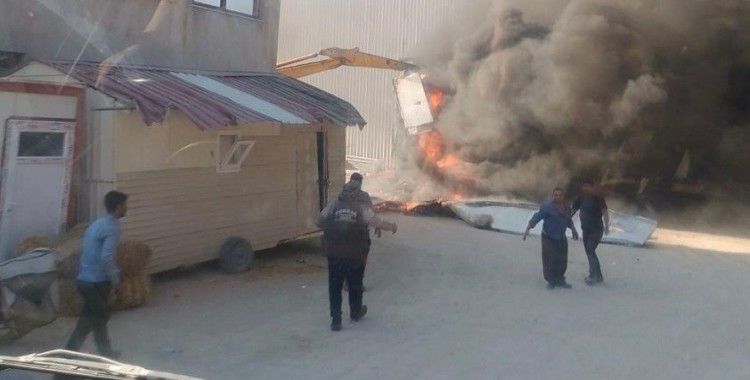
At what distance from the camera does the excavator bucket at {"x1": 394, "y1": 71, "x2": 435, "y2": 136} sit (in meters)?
21.2


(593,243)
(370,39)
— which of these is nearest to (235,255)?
(593,243)

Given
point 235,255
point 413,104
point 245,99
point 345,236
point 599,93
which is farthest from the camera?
point 413,104

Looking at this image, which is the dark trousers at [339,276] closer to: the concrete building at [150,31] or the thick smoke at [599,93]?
the concrete building at [150,31]

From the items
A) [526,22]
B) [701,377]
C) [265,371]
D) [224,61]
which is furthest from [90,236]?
[526,22]

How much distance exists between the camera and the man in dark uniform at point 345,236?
24.8ft

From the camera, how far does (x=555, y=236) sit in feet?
32.0

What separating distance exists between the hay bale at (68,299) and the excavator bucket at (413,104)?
551 inches

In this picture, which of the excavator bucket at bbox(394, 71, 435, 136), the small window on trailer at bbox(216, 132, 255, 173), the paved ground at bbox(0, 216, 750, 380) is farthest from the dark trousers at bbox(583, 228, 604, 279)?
the excavator bucket at bbox(394, 71, 435, 136)

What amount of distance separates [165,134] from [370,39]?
1701 cm

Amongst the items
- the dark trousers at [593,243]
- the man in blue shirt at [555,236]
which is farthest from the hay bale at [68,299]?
the dark trousers at [593,243]

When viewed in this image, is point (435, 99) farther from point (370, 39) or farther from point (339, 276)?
point (339, 276)

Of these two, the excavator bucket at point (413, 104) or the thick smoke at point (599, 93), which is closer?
the thick smoke at point (599, 93)

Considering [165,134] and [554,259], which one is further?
[554,259]

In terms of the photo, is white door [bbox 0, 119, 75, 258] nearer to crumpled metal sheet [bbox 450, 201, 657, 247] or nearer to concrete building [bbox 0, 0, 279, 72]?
concrete building [bbox 0, 0, 279, 72]
